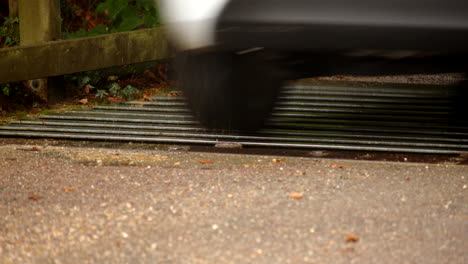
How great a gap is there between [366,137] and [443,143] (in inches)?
20.9

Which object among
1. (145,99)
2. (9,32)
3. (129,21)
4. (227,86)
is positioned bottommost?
(145,99)

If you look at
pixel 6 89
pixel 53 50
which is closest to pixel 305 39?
pixel 53 50

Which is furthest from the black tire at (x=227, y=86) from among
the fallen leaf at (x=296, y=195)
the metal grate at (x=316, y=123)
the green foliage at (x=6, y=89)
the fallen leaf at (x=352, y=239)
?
the green foliage at (x=6, y=89)

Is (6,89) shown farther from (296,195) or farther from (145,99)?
(296,195)

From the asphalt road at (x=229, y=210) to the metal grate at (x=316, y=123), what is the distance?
1.77 ft

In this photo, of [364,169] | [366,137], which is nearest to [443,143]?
[366,137]

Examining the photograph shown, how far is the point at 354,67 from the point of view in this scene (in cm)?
371

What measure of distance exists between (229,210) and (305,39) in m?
0.85

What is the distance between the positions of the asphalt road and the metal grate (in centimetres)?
54

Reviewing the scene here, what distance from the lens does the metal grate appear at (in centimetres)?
516

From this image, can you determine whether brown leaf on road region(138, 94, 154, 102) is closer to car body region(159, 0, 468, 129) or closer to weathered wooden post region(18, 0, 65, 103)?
weathered wooden post region(18, 0, 65, 103)

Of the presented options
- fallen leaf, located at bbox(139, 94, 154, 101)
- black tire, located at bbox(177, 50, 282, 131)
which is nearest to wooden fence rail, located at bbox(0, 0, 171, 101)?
fallen leaf, located at bbox(139, 94, 154, 101)

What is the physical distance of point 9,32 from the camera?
23.1ft

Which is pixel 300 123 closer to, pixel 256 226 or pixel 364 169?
pixel 364 169
